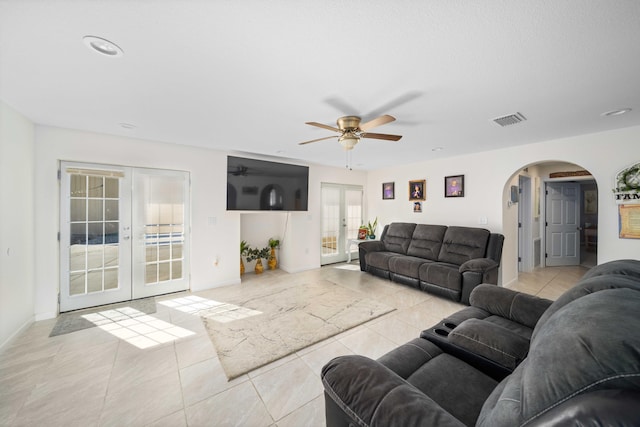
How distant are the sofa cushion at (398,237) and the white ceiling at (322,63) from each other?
253 cm

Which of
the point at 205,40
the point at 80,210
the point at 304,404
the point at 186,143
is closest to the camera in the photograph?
the point at 205,40

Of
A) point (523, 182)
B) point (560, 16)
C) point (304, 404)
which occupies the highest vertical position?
point (560, 16)

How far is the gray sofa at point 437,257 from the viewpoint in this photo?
350 centimetres

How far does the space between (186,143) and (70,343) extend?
111 inches

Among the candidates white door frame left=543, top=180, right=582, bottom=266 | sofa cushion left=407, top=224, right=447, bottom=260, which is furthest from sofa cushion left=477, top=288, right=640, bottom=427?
white door frame left=543, top=180, right=582, bottom=266

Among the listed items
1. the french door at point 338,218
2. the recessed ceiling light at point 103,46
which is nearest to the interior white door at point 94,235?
the recessed ceiling light at point 103,46

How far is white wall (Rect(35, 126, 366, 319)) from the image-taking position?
9.77 feet

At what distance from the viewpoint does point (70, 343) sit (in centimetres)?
247

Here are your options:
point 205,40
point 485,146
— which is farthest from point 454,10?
point 485,146

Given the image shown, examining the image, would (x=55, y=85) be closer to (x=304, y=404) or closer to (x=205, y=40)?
(x=205, y=40)

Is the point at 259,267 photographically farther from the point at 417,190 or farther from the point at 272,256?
the point at 417,190

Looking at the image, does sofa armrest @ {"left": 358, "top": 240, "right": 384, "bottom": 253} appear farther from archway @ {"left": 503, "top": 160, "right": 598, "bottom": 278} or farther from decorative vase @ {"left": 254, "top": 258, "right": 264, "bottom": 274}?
archway @ {"left": 503, "top": 160, "right": 598, "bottom": 278}

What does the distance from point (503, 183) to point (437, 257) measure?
64.3 inches

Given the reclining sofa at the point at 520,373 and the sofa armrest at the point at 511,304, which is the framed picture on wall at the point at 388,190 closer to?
the sofa armrest at the point at 511,304
